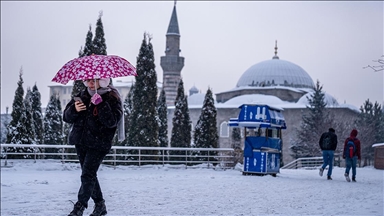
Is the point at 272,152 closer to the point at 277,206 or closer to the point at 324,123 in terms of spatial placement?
the point at 277,206

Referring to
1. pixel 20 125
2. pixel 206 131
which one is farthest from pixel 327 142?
pixel 206 131

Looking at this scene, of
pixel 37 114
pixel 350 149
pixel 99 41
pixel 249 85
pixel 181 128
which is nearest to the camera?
pixel 350 149

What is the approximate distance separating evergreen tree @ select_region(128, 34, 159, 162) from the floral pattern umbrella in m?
15.9

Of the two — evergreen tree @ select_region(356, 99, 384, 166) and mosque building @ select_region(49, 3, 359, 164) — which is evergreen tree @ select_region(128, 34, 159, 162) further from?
mosque building @ select_region(49, 3, 359, 164)

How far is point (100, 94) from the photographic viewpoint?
5.67m

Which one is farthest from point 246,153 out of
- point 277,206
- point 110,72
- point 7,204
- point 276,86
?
point 276,86

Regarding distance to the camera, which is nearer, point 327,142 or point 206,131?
point 327,142

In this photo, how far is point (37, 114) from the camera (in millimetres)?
29391

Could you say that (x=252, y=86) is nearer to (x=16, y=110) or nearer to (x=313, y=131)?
(x=313, y=131)

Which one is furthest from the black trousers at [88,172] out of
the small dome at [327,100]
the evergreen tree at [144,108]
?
the small dome at [327,100]

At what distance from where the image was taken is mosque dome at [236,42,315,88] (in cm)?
6100

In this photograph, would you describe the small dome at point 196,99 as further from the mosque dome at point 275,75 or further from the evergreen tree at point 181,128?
the evergreen tree at point 181,128

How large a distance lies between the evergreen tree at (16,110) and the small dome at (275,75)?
3986 centimetres

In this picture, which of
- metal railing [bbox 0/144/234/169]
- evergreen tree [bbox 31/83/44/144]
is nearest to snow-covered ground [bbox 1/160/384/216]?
metal railing [bbox 0/144/234/169]
